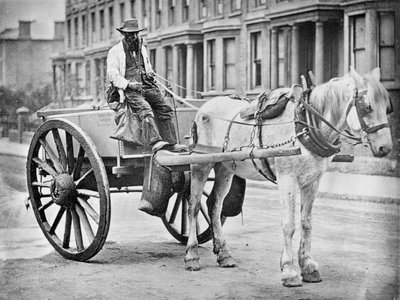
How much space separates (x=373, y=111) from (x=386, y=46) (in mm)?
547

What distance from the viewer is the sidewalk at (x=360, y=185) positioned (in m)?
7.00

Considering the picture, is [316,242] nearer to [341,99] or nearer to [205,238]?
[205,238]

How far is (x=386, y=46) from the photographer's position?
6.42 m

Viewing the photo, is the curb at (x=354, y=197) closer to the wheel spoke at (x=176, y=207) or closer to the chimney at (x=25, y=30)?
the wheel spoke at (x=176, y=207)

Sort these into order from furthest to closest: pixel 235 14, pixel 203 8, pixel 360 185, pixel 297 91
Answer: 1. pixel 235 14
2. pixel 203 8
3. pixel 360 185
4. pixel 297 91

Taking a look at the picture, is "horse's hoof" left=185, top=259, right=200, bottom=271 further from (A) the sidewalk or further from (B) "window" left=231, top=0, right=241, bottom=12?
(B) "window" left=231, top=0, right=241, bottom=12

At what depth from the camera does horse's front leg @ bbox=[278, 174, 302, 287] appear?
6.92m

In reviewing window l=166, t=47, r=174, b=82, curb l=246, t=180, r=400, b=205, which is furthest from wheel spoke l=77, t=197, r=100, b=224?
window l=166, t=47, r=174, b=82

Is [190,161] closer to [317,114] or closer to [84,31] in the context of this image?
[317,114]

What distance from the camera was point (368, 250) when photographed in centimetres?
806

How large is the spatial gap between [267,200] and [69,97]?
365cm

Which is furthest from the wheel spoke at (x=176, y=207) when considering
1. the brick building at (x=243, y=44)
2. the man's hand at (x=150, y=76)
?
the man's hand at (x=150, y=76)

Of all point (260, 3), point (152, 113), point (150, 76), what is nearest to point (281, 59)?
point (150, 76)

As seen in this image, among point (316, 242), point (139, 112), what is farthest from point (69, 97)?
point (316, 242)
